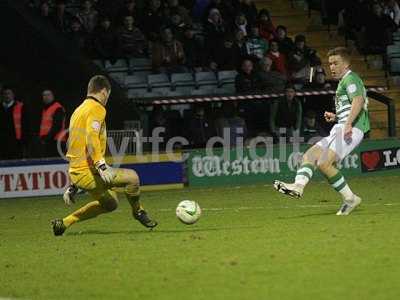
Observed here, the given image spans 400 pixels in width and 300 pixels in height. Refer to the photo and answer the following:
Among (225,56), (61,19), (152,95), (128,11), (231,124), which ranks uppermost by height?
(128,11)

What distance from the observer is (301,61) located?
22.8 m

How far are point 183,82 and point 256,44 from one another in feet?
6.71

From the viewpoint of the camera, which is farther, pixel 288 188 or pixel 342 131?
pixel 342 131

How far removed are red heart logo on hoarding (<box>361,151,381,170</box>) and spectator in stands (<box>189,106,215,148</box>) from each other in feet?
8.99

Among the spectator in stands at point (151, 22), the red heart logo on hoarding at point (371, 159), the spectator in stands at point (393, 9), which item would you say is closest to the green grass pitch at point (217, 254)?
the red heart logo on hoarding at point (371, 159)

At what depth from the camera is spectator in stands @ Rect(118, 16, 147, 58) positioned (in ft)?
70.5

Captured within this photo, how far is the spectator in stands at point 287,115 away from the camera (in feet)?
68.3

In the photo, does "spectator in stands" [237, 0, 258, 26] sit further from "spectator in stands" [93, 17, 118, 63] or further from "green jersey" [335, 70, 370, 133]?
"green jersey" [335, 70, 370, 133]

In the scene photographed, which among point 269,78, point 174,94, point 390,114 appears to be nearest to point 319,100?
point 269,78

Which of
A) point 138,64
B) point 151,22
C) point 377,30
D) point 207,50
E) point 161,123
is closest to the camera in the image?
point 161,123

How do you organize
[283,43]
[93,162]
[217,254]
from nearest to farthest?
1. [217,254]
2. [93,162]
3. [283,43]

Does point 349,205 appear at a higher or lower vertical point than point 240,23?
lower

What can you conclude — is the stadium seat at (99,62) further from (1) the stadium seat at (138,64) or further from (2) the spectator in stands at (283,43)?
(2) the spectator in stands at (283,43)

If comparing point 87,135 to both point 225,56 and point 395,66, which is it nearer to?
point 225,56
